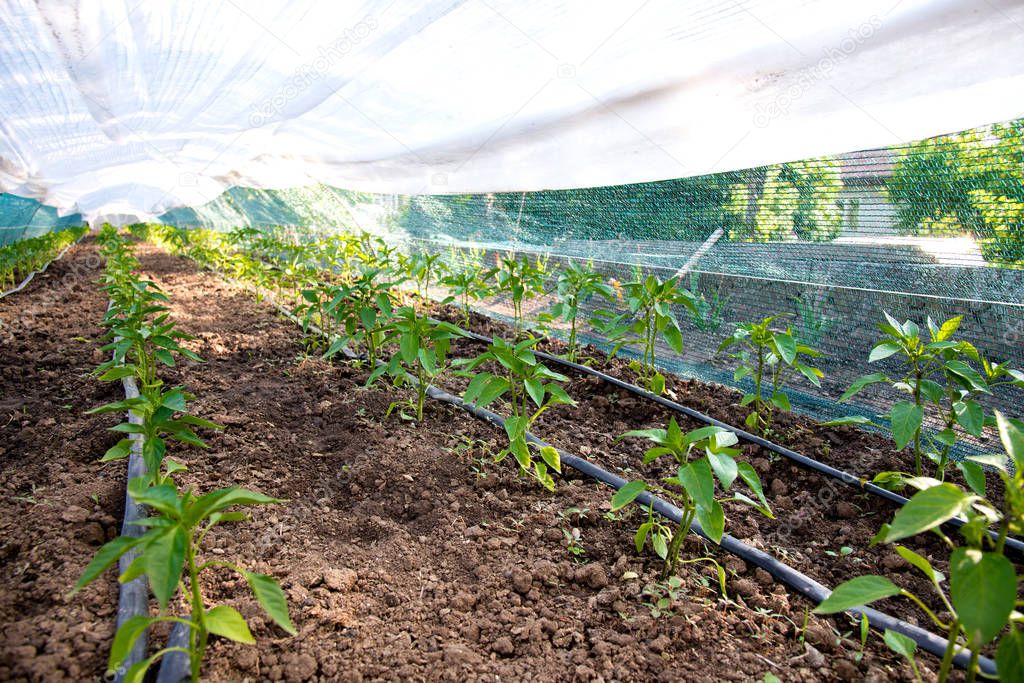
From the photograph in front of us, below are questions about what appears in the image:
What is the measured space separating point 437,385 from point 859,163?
1.83m

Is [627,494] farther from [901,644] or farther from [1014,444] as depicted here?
[1014,444]

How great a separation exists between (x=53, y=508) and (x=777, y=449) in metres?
2.07

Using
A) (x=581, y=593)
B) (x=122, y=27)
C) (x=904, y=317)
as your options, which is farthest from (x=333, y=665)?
(x=122, y=27)

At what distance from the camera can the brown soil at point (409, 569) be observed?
3.40 ft

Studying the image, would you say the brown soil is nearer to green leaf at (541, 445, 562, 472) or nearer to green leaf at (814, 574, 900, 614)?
green leaf at (541, 445, 562, 472)

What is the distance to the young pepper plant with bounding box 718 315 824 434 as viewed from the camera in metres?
1.87

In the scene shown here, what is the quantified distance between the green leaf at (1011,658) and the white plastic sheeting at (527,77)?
1.30m

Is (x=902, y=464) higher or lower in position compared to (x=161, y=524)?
lower

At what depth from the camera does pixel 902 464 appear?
184 centimetres

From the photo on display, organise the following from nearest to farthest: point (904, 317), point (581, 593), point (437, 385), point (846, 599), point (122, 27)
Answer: point (846, 599) < point (581, 593) < point (904, 317) < point (122, 27) < point (437, 385)

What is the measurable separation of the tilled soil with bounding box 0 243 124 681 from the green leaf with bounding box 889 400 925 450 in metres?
1.80

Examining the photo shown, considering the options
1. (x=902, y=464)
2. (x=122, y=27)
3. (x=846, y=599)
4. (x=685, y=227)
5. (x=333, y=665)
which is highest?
(x=122, y=27)

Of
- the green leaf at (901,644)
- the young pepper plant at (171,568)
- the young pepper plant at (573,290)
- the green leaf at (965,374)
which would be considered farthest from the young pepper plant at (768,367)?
the young pepper plant at (171,568)

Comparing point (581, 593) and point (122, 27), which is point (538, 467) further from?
point (122, 27)
